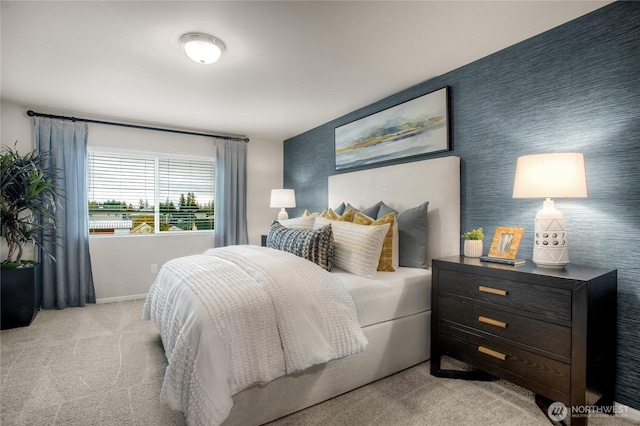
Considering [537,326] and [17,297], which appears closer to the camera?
[537,326]

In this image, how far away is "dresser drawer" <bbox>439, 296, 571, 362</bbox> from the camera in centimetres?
164

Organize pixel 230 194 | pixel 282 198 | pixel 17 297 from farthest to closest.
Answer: pixel 230 194
pixel 282 198
pixel 17 297

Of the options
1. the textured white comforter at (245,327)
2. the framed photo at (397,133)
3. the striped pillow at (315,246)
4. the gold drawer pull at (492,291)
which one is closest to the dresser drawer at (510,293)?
the gold drawer pull at (492,291)

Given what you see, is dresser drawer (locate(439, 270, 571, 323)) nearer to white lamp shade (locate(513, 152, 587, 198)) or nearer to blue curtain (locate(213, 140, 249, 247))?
white lamp shade (locate(513, 152, 587, 198))

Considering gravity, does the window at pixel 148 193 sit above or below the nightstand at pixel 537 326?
above

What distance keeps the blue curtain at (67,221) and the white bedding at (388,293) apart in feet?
10.6

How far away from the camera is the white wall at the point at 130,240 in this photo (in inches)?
144

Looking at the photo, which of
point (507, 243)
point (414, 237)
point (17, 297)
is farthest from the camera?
point (17, 297)

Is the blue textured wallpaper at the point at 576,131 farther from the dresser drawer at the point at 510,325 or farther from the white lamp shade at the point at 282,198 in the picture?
the white lamp shade at the point at 282,198

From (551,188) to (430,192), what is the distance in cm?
104

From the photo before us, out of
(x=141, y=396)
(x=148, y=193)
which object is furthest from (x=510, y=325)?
(x=148, y=193)

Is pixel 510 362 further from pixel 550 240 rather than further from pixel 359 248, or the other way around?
pixel 359 248

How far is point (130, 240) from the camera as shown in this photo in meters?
4.25

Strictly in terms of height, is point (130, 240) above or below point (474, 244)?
below
